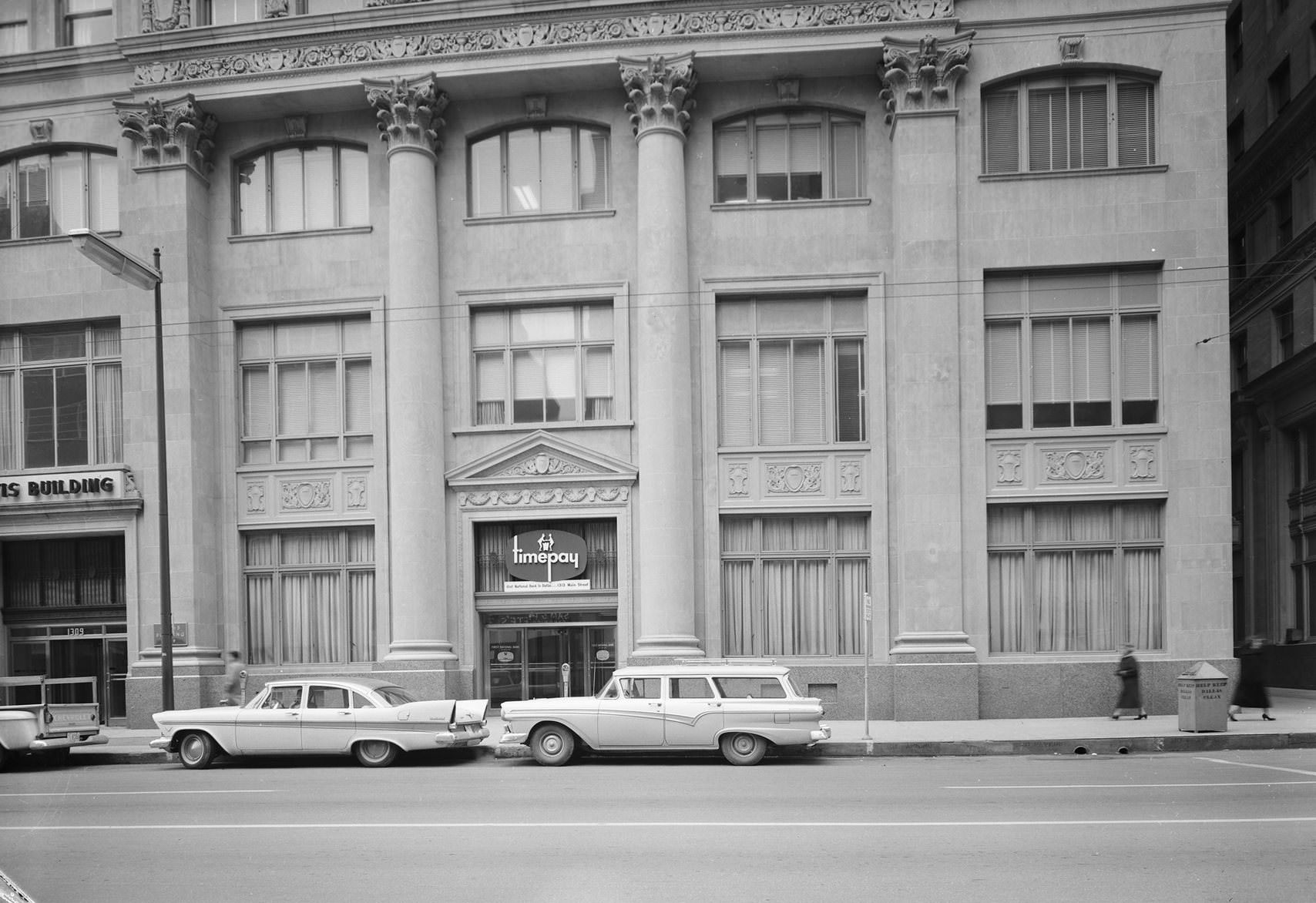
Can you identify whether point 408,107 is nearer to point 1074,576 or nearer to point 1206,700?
point 1074,576

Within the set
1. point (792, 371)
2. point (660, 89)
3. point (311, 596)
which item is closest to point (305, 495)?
point (311, 596)

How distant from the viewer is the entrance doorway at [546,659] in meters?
24.6

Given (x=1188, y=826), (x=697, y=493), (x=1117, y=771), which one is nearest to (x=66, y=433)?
(x=697, y=493)

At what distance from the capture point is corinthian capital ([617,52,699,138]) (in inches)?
933

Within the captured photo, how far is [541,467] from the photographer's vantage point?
79.8ft

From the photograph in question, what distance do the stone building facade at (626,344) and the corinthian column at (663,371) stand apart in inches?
3.1

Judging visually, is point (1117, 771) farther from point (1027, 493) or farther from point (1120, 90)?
point (1120, 90)

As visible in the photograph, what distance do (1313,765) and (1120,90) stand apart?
14.0 metres

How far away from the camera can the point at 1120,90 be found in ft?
77.4

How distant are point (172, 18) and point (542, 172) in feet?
28.2

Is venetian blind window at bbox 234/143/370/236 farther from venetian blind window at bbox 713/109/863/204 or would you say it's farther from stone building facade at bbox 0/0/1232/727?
venetian blind window at bbox 713/109/863/204

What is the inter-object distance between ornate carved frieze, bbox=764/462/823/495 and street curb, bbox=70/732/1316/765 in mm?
6694

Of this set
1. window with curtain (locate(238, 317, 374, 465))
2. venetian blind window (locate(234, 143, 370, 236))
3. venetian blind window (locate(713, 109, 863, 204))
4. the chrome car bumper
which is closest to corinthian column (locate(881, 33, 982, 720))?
venetian blind window (locate(713, 109, 863, 204))

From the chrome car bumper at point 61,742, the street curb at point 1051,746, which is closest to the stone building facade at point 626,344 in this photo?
the street curb at point 1051,746
